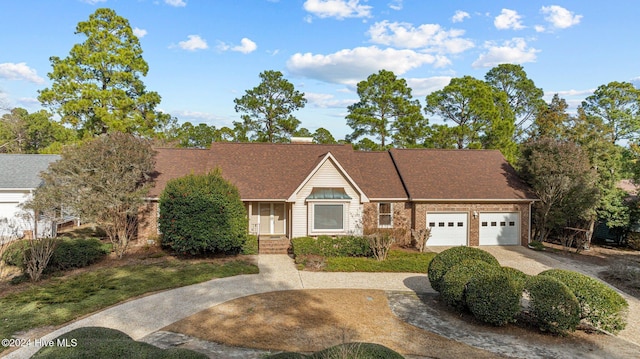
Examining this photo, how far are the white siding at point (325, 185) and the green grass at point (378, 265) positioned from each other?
3.30 metres

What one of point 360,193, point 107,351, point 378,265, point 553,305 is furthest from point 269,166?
point 107,351

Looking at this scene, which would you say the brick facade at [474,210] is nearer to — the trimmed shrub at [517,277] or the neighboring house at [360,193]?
the neighboring house at [360,193]

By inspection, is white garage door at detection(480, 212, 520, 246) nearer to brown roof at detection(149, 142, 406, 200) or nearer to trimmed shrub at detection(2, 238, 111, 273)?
brown roof at detection(149, 142, 406, 200)

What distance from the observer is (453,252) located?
40.6 feet

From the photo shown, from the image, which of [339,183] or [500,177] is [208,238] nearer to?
[339,183]

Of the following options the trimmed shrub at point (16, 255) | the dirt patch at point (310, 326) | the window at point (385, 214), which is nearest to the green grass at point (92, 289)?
the trimmed shrub at point (16, 255)

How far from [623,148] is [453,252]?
1687 centimetres

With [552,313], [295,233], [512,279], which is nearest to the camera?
[552,313]

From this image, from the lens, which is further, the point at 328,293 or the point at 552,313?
the point at 328,293

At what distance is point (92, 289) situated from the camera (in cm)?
1230

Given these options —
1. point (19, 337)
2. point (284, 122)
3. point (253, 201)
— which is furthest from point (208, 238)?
point (284, 122)

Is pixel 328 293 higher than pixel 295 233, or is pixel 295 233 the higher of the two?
pixel 295 233

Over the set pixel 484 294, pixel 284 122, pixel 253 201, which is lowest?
pixel 484 294

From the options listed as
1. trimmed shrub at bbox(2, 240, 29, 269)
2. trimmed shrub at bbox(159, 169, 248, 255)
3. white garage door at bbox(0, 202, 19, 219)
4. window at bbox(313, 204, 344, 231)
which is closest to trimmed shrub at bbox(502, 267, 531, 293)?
window at bbox(313, 204, 344, 231)
